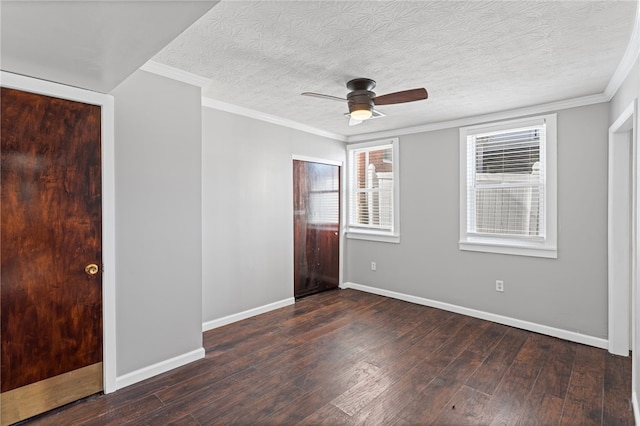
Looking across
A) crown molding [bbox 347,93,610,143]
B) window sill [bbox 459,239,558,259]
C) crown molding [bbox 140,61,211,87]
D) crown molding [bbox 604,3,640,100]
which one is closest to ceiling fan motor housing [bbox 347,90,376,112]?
crown molding [bbox 140,61,211,87]

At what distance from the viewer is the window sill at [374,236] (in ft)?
15.9

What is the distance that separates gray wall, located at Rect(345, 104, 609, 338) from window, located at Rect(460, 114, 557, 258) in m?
0.10

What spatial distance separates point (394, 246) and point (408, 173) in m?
1.08

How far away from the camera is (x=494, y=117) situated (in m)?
3.89

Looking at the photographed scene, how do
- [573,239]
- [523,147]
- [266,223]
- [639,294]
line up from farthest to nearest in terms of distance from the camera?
1. [266,223]
2. [523,147]
3. [573,239]
4. [639,294]

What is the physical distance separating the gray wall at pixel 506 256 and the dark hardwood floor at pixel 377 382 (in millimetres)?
372

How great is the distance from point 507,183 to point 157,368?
4035 millimetres

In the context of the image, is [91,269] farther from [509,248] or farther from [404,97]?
[509,248]

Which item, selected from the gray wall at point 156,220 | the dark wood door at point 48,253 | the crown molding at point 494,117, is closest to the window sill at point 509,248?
the crown molding at point 494,117

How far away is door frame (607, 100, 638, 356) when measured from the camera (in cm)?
298

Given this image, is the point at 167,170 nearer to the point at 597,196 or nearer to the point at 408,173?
the point at 408,173

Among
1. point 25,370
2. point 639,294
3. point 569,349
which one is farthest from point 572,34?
point 25,370

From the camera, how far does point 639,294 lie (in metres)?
1.98

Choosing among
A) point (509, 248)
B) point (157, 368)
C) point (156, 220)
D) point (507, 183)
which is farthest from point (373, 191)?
point (157, 368)
